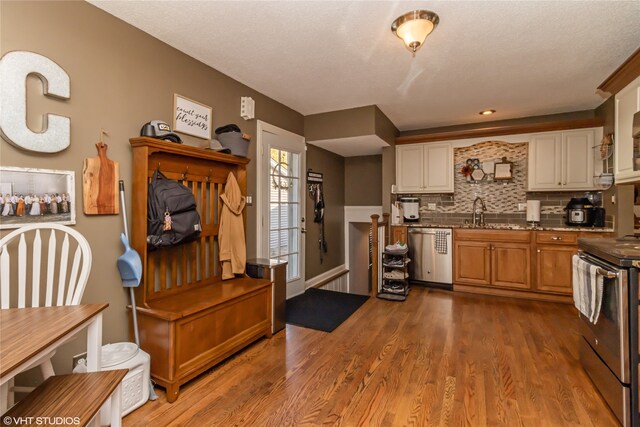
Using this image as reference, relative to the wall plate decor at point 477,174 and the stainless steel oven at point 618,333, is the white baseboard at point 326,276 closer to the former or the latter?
the wall plate decor at point 477,174

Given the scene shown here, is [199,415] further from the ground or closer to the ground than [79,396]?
closer to the ground

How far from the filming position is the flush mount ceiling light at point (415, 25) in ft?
6.73

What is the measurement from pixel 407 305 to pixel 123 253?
9.97 feet

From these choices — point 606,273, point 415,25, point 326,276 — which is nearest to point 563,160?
point 606,273

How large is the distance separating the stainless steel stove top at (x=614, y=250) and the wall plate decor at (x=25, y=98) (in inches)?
128

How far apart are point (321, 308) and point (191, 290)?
1624 mm

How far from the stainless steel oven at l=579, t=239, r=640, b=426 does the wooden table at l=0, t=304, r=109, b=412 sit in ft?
8.69

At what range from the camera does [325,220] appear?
16.4ft

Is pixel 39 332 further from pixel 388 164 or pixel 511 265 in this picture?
pixel 511 265

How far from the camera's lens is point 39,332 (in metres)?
1.14

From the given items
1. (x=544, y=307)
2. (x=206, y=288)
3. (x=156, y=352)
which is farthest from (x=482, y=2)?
(x=544, y=307)

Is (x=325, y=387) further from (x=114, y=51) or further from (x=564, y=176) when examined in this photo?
(x=564, y=176)

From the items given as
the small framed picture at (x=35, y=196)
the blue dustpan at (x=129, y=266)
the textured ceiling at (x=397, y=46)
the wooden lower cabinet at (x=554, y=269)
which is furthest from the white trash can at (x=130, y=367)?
the wooden lower cabinet at (x=554, y=269)

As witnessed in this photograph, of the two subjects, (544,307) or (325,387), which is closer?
(325,387)
